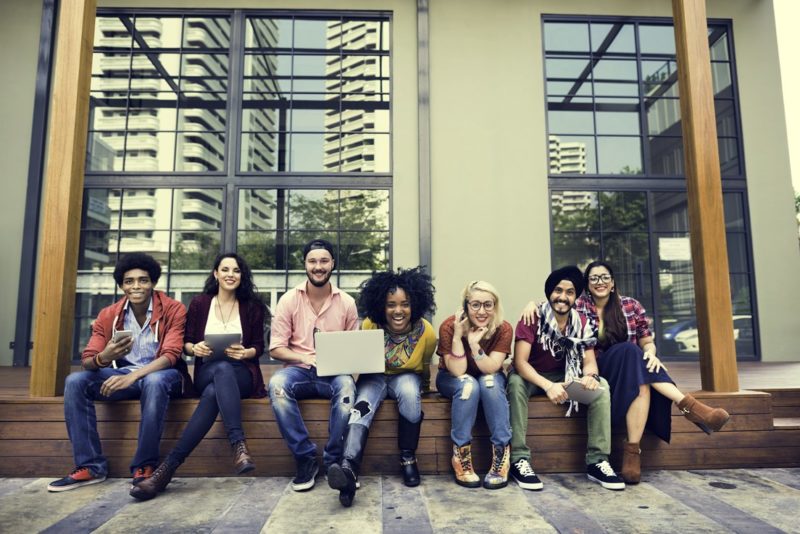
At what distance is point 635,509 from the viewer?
2357 millimetres

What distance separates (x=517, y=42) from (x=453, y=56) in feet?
2.64

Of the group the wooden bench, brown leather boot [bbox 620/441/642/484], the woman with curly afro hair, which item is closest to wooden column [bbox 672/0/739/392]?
the wooden bench

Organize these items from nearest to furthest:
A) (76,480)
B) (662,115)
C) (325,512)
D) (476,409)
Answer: (325,512)
(76,480)
(476,409)
(662,115)

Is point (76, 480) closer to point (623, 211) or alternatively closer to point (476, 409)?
point (476, 409)

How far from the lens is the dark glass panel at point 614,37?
645cm

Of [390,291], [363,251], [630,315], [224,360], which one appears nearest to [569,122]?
[363,251]

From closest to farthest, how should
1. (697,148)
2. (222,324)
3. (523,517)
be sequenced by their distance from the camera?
(523,517)
(222,324)
(697,148)

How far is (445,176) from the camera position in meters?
6.08

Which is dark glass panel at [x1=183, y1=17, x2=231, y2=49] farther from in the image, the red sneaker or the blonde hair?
the red sneaker

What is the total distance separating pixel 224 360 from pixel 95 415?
733 millimetres

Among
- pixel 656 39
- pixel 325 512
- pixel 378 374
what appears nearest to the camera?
pixel 325 512

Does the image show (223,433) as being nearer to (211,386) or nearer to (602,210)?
(211,386)

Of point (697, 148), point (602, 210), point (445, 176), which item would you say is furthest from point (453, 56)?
point (697, 148)

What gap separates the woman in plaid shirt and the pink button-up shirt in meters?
1.40
